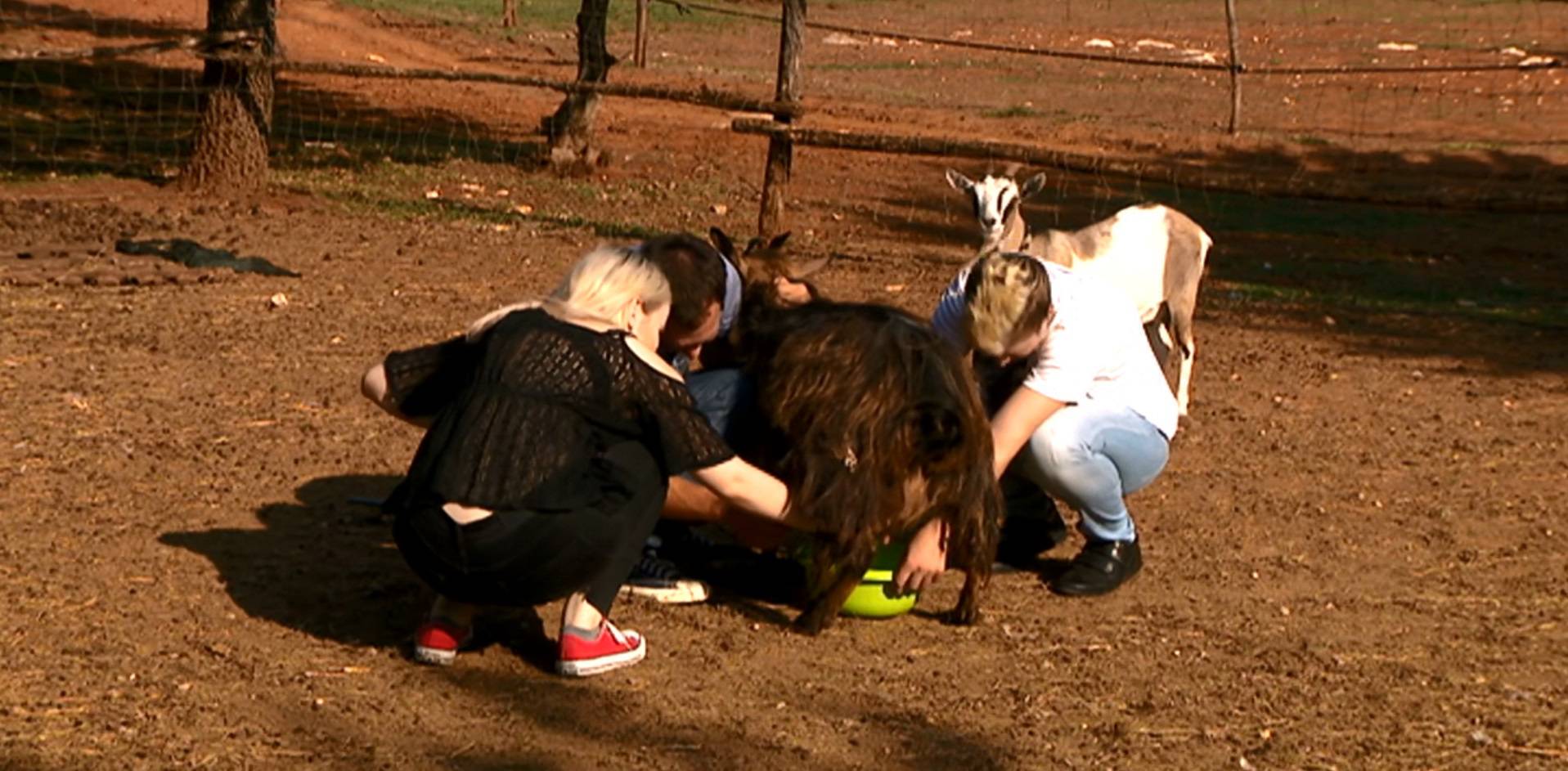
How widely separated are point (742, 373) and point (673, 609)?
2.33 ft

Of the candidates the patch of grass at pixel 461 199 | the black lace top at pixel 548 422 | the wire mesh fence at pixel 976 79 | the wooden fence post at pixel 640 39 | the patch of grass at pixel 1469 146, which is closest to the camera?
the black lace top at pixel 548 422

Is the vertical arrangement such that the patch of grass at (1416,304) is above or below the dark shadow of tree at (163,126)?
below

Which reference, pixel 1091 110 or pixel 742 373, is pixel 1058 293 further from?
pixel 1091 110

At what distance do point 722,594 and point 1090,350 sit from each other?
1224 millimetres

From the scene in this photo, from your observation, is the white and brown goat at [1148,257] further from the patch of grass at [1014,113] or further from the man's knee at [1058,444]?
the patch of grass at [1014,113]

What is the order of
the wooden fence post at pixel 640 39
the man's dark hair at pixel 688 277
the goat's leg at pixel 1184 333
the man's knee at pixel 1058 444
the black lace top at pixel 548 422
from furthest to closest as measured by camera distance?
the wooden fence post at pixel 640 39, the goat's leg at pixel 1184 333, the man's knee at pixel 1058 444, the man's dark hair at pixel 688 277, the black lace top at pixel 548 422

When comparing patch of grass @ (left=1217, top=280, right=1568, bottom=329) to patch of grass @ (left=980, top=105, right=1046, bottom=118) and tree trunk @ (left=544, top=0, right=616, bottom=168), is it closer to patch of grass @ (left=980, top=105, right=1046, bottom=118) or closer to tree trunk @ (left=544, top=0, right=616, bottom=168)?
tree trunk @ (left=544, top=0, right=616, bottom=168)

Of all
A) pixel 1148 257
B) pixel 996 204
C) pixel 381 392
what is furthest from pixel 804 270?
pixel 996 204

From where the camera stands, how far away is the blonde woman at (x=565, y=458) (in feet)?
15.3

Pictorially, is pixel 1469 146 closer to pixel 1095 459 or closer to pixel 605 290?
pixel 1095 459

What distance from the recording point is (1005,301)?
Answer: 5266mm

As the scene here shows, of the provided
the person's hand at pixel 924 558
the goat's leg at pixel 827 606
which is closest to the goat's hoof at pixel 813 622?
the goat's leg at pixel 827 606

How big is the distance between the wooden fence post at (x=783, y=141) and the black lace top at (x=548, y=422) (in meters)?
7.38

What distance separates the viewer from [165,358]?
27.0 feet
